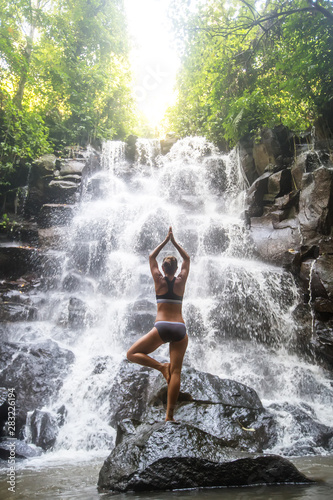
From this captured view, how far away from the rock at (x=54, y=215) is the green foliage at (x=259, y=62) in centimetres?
783

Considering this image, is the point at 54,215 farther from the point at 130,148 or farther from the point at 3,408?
the point at 3,408

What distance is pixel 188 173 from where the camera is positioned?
1736 centimetres

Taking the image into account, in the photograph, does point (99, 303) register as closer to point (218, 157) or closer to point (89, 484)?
point (89, 484)

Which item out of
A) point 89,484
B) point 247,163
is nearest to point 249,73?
point 247,163

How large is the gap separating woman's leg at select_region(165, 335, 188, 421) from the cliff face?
556cm

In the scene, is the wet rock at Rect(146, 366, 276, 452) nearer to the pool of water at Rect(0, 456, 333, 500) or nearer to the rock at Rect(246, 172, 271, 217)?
the pool of water at Rect(0, 456, 333, 500)

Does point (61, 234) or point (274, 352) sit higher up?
point (61, 234)

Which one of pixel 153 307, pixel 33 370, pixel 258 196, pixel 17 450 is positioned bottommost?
pixel 17 450

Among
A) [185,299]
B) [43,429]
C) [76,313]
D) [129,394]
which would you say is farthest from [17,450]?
[185,299]

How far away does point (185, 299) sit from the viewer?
32.3 feet

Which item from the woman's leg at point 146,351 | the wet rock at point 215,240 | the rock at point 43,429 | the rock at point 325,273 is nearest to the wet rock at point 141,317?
the rock at point 43,429

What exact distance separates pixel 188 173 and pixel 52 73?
9.51m

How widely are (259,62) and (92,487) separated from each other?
53.9 ft

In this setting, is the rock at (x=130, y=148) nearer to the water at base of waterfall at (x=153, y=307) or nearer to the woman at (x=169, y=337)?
the water at base of waterfall at (x=153, y=307)
